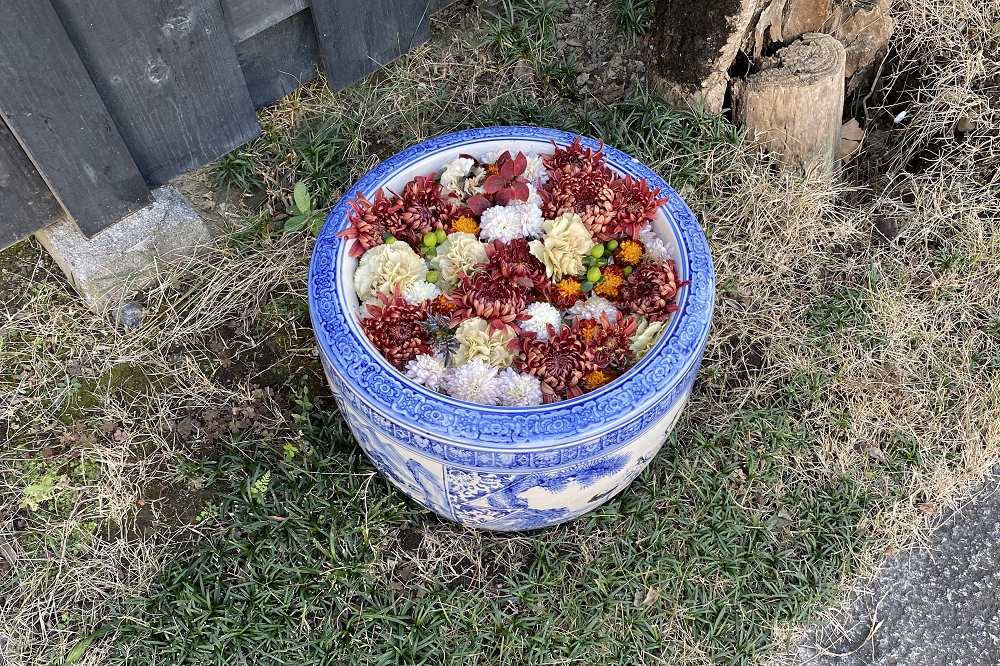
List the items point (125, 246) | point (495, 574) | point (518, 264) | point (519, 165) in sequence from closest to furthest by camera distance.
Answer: point (518, 264) < point (519, 165) < point (495, 574) < point (125, 246)

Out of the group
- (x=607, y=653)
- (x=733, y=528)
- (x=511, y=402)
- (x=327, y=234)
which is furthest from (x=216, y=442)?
(x=733, y=528)

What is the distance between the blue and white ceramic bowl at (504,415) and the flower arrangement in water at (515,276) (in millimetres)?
49

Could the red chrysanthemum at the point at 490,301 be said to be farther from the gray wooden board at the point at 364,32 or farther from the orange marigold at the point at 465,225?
the gray wooden board at the point at 364,32

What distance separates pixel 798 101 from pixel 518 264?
1328 millimetres

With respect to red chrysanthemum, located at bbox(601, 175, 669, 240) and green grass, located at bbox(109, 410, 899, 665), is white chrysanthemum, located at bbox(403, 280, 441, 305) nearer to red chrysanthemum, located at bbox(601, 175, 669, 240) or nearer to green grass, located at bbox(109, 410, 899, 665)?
red chrysanthemum, located at bbox(601, 175, 669, 240)

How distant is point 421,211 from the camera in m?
1.85

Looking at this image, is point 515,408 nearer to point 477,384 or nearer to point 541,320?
point 477,384

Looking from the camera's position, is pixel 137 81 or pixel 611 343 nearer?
pixel 611 343

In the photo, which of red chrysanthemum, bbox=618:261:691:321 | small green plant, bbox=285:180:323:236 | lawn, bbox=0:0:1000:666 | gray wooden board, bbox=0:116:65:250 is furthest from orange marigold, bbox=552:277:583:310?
gray wooden board, bbox=0:116:65:250

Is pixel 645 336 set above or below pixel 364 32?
below

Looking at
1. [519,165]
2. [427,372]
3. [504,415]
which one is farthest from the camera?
[519,165]

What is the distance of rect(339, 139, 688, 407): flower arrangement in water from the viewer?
170 centimetres

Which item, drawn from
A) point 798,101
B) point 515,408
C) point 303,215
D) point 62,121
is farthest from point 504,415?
point 798,101

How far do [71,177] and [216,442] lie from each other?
808mm
